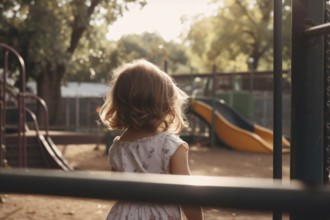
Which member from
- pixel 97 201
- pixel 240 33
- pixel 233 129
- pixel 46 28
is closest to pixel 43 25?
pixel 46 28

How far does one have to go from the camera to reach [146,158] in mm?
1604

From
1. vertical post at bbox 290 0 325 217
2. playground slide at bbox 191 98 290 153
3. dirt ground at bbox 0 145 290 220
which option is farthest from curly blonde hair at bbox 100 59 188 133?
playground slide at bbox 191 98 290 153

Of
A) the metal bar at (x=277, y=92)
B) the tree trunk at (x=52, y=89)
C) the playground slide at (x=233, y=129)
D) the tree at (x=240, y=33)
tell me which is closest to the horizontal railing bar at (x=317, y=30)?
the metal bar at (x=277, y=92)

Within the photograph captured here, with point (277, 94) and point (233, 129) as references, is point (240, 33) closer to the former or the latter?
point (233, 129)

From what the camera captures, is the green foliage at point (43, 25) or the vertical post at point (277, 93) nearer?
the vertical post at point (277, 93)

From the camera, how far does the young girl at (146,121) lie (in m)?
1.57

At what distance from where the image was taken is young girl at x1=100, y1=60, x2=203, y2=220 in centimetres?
157

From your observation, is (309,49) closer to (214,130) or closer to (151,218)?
(151,218)

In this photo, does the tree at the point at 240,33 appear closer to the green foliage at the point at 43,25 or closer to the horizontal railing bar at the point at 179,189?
the green foliage at the point at 43,25

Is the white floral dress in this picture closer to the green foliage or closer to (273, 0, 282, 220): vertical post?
(273, 0, 282, 220): vertical post

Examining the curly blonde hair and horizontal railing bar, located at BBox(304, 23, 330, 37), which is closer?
horizontal railing bar, located at BBox(304, 23, 330, 37)

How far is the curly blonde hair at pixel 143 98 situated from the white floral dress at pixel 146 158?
0.06 m

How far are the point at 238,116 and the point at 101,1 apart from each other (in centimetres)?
723

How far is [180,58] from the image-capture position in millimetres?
68250
